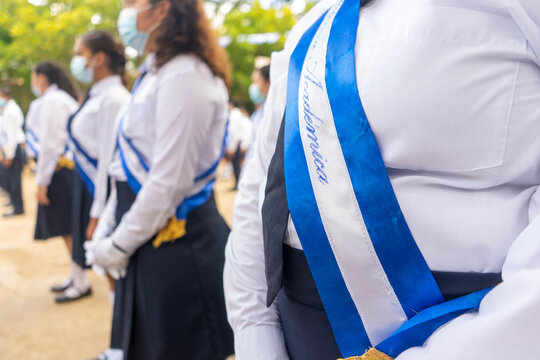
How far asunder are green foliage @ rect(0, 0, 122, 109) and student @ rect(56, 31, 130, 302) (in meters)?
13.4

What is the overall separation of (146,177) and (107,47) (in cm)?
144

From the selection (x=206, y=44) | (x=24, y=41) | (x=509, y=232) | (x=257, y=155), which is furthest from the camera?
(x=24, y=41)

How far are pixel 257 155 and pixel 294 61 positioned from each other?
9.1 inches

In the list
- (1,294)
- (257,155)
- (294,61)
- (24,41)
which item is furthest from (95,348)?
(24,41)

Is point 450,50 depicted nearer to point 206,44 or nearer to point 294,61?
point 294,61

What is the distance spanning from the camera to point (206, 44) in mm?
1952

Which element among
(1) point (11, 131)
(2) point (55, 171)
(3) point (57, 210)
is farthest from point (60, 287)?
(1) point (11, 131)

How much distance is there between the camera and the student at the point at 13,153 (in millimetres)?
7035

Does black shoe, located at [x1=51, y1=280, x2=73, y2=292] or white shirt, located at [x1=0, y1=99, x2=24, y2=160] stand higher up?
white shirt, located at [x1=0, y1=99, x2=24, y2=160]

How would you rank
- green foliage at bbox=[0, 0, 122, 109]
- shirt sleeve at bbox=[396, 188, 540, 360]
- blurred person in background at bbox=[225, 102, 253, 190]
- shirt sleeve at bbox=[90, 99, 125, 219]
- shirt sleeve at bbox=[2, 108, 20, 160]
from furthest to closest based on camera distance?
1. green foliage at bbox=[0, 0, 122, 109]
2. blurred person in background at bbox=[225, 102, 253, 190]
3. shirt sleeve at bbox=[2, 108, 20, 160]
4. shirt sleeve at bbox=[90, 99, 125, 219]
5. shirt sleeve at bbox=[396, 188, 540, 360]

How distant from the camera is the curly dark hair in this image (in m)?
1.90

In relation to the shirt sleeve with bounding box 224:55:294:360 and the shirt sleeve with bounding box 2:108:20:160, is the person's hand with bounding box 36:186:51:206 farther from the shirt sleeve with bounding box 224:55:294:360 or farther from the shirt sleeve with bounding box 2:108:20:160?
the shirt sleeve with bounding box 2:108:20:160

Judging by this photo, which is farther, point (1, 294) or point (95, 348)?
point (1, 294)

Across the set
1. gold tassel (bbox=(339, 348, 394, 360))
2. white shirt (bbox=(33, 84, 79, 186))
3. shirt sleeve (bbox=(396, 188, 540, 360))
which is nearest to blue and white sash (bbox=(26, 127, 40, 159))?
white shirt (bbox=(33, 84, 79, 186))
